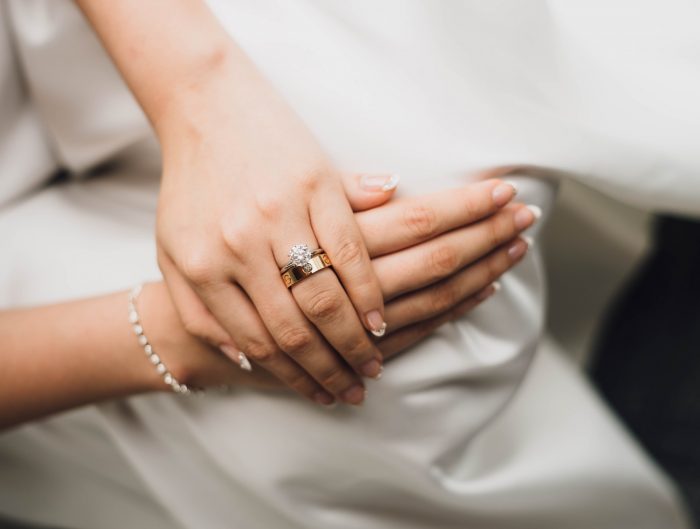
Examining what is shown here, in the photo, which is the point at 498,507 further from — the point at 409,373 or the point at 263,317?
the point at 263,317

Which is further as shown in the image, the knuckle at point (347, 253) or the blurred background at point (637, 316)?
the blurred background at point (637, 316)

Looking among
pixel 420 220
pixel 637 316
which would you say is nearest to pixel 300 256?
pixel 420 220

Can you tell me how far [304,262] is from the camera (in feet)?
1.90

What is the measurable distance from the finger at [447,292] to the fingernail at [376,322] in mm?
25

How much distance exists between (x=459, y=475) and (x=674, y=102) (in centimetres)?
44

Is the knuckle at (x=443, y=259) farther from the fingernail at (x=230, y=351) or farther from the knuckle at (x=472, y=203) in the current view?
the fingernail at (x=230, y=351)

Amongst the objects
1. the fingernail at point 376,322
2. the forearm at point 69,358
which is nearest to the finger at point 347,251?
the fingernail at point 376,322

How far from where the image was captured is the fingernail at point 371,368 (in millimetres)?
630

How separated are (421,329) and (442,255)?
9cm

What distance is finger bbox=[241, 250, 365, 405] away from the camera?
588 millimetres

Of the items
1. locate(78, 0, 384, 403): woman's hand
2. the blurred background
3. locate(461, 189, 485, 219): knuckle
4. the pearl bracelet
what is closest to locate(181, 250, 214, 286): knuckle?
locate(78, 0, 384, 403): woman's hand

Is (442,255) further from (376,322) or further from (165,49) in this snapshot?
(165,49)

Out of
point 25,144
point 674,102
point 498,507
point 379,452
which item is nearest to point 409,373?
point 379,452

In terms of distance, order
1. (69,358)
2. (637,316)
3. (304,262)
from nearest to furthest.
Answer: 1. (304,262)
2. (69,358)
3. (637,316)
